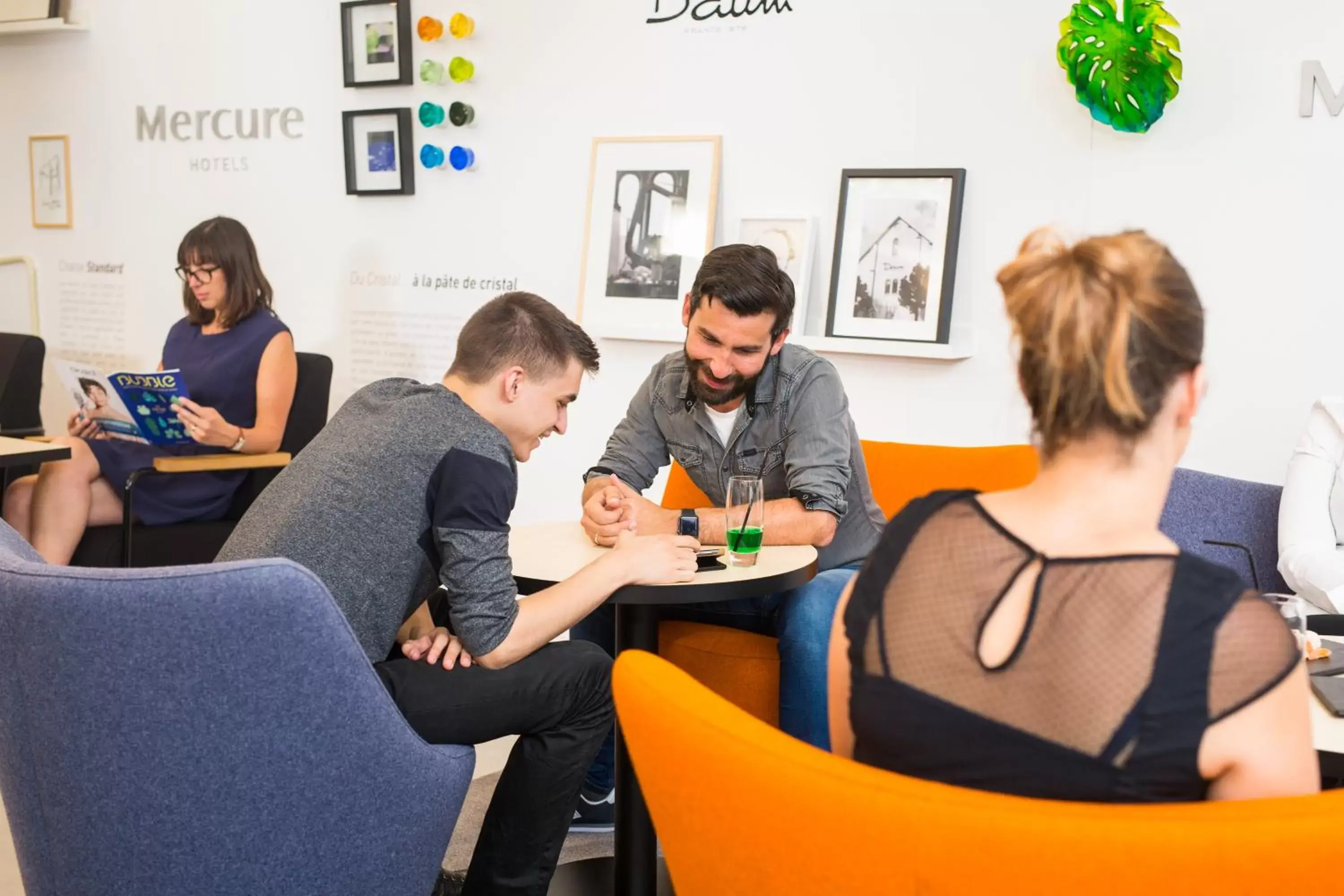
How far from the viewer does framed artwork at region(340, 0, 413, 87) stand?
480 cm

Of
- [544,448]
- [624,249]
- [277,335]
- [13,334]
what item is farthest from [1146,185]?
[13,334]

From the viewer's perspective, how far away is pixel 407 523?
2096 mm

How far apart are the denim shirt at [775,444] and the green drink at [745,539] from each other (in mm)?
362

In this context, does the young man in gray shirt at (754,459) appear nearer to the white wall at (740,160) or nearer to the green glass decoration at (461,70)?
the white wall at (740,160)

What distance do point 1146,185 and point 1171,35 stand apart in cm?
41

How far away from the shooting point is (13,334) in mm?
4766

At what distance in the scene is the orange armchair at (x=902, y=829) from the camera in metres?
1.05

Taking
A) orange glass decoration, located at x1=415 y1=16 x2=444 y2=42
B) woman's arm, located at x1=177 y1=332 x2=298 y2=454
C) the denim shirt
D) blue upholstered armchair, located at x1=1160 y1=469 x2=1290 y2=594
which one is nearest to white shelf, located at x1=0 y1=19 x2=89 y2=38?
orange glass decoration, located at x1=415 y1=16 x2=444 y2=42

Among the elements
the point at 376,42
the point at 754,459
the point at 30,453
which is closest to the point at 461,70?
the point at 376,42

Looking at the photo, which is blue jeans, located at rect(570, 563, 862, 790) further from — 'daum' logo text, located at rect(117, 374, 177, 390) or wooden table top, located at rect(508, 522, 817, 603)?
'daum' logo text, located at rect(117, 374, 177, 390)

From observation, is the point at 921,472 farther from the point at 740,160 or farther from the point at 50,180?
the point at 50,180

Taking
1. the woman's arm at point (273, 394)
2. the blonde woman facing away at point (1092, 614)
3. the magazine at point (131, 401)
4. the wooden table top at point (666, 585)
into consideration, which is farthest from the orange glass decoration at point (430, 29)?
the blonde woman facing away at point (1092, 614)

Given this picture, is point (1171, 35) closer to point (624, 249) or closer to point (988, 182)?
point (988, 182)

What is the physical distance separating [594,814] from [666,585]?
103 cm
